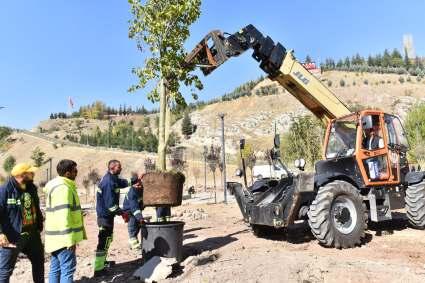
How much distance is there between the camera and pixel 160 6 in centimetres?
948

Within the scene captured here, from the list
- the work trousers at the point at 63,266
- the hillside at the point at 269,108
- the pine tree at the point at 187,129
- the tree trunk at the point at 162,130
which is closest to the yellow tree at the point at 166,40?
the tree trunk at the point at 162,130

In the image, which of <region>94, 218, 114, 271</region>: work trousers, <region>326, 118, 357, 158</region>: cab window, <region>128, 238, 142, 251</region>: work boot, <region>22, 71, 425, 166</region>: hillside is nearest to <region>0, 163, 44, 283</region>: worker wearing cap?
<region>94, 218, 114, 271</region>: work trousers

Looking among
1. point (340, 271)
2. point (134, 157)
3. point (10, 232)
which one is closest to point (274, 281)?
point (340, 271)

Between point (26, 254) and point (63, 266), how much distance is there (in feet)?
3.37

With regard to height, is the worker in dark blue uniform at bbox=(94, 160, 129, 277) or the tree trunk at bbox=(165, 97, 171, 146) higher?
the tree trunk at bbox=(165, 97, 171, 146)

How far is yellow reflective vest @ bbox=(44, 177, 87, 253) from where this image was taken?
570cm

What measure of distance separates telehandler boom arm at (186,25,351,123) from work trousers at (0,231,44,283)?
15.0 feet

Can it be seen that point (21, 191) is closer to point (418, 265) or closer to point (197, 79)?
point (197, 79)

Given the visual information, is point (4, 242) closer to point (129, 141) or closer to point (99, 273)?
point (99, 273)

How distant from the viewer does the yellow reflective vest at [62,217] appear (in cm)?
570

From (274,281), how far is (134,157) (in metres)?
51.5

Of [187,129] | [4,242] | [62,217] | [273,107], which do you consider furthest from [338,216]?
[273,107]

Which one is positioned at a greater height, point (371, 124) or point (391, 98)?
point (391, 98)

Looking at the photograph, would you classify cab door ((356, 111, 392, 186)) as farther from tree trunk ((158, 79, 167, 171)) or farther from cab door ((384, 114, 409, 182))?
tree trunk ((158, 79, 167, 171))
